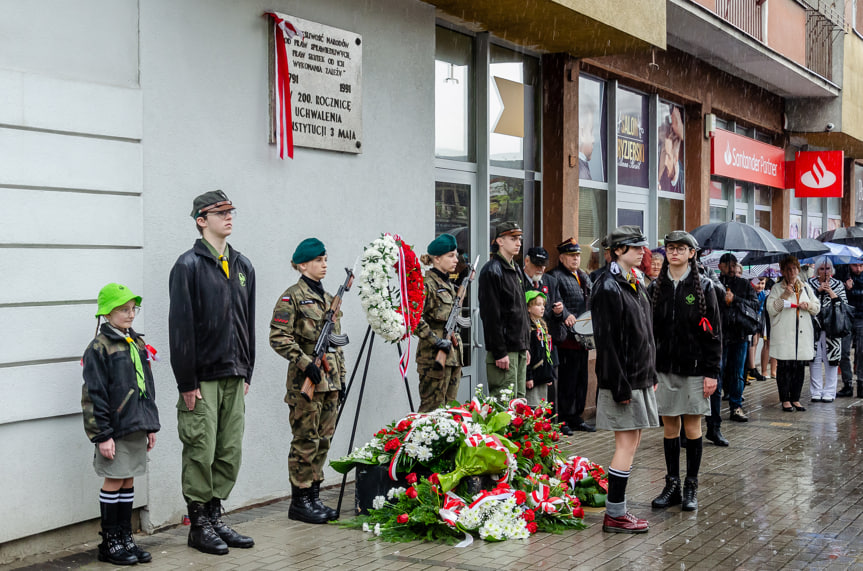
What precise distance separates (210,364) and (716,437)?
5916 mm

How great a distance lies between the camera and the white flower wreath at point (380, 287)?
728 cm

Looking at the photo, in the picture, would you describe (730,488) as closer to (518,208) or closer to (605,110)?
(518,208)

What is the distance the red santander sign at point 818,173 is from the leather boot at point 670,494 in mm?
15095

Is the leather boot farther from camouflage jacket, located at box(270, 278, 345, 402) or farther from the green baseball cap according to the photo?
the green baseball cap

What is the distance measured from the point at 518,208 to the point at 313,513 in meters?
5.96

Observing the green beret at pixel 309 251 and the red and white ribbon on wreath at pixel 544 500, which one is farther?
the green beret at pixel 309 251

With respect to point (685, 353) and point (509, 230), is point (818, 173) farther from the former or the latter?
point (685, 353)

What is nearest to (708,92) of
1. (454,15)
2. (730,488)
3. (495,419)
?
(454,15)

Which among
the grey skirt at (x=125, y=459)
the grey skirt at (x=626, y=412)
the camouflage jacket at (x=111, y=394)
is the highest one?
the camouflage jacket at (x=111, y=394)

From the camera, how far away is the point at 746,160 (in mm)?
18625

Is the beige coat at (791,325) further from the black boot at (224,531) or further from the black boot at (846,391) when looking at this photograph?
the black boot at (224,531)

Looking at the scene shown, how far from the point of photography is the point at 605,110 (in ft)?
45.6

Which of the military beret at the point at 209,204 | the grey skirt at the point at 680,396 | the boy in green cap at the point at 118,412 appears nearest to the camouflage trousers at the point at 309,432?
the boy in green cap at the point at 118,412

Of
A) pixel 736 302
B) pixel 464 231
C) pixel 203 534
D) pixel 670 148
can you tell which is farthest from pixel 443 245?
pixel 670 148
